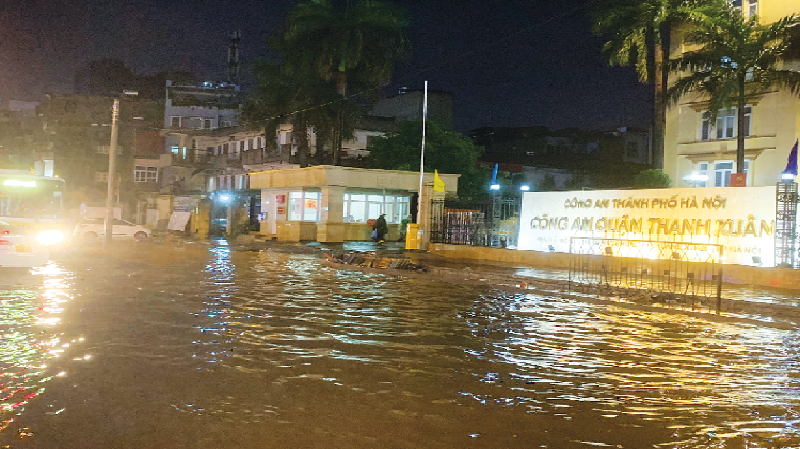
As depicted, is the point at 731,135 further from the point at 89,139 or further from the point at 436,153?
the point at 89,139

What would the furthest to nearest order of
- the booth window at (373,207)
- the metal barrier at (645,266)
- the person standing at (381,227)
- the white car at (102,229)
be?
the white car at (102,229) → the booth window at (373,207) → the person standing at (381,227) → the metal barrier at (645,266)

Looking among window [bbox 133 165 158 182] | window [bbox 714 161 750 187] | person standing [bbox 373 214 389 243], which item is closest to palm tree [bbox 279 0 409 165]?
person standing [bbox 373 214 389 243]

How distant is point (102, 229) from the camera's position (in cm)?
4469

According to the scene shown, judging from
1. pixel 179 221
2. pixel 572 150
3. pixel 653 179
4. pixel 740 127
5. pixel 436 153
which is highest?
pixel 572 150

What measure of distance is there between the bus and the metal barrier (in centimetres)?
1785

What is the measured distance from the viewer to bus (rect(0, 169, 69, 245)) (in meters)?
25.8

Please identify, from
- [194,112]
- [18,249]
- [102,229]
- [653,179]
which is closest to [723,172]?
[653,179]

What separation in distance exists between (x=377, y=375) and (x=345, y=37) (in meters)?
39.4

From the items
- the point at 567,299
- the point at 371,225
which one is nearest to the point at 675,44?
the point at 371,225

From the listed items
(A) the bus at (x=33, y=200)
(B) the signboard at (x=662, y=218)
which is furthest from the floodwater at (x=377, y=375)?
(A) the bus at (x=33, y=200)

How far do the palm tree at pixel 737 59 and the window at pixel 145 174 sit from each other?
5048 centimetres

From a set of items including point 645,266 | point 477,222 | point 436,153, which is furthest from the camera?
point 436,153

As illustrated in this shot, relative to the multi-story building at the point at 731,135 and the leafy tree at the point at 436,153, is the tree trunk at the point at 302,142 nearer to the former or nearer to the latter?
the leafy tree at the point at 436,153

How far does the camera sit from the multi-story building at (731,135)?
118 feet
